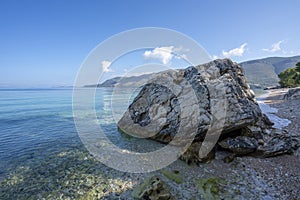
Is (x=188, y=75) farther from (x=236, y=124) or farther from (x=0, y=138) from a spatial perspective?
(x=0, y=138)

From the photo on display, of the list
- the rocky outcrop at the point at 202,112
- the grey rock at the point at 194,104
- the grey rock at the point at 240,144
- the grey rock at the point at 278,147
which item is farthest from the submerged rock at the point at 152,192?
the grey rock at the point at 278,147

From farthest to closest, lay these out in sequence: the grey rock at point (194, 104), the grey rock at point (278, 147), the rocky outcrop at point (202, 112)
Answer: the grey rock at point (194, 104) → the rocky outcrop at point (202, 112) → the grey rock at point (278, 147)

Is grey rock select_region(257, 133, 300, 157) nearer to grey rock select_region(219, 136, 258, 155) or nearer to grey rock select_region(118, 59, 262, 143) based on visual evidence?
grey rock select_region(219, 136, 258, 155)

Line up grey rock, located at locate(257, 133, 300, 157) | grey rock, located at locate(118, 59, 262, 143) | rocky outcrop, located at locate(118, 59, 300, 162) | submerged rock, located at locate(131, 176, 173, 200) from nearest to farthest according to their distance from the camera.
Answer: submerged rock, located at locate(131, 176, 173, 200) < grey rock, located at locate(257, 133, 300, 157) < rocky outcrop, located at locate(118, 59, 300, 162) < grey rock, located at locate(118, 59, 262, 143)

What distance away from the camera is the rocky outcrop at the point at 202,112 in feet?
24.5

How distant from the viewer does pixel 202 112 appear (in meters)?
7.86

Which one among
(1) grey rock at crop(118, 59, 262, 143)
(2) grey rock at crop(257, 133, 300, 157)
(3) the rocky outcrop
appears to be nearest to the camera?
(2) grey rock at crop(257, 133, 300, 157)

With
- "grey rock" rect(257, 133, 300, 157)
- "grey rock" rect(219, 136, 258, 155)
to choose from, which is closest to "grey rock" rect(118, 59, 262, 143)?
"grey rock" rect(219, 136, 258, 155)

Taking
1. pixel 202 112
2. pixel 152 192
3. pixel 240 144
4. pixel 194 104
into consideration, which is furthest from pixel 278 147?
pixel 152 192

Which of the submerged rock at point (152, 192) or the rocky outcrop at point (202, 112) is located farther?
the rocky outcrop at point (202, 112)

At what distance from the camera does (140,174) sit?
20.0 ft

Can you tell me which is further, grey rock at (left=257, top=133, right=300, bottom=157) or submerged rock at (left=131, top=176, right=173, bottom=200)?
grey rock at (left=257, top=133, right=300, bottom=157)

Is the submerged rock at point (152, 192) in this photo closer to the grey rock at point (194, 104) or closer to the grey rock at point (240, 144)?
the grey rock at point (194, 104)

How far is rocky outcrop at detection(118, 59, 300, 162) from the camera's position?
7.46 m
